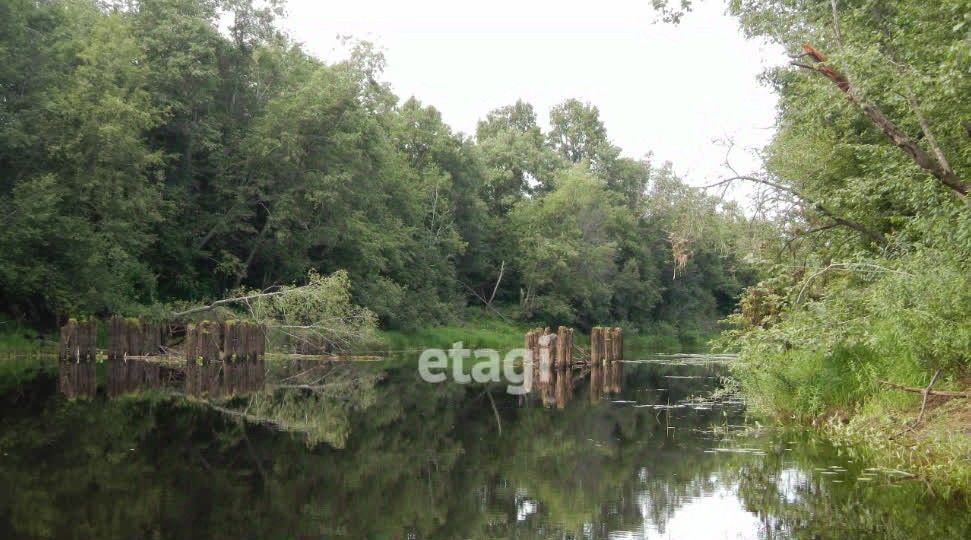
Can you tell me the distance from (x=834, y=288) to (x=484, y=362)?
82.1 ft

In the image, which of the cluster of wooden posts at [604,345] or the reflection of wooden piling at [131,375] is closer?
the reflection of wooden piling at [131,375]

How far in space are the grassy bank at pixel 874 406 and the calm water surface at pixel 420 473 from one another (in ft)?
1.37

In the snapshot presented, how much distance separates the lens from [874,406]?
12.9 metres

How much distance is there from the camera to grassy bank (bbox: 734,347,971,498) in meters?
9.95

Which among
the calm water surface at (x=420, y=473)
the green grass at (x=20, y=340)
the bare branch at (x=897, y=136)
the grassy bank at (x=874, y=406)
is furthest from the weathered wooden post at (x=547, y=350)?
the bare branch at (x=897, y=136)

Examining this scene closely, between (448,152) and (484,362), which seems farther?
(448,152)

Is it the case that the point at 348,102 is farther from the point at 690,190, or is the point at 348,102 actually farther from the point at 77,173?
the point at 690,190

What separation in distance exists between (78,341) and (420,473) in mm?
20606

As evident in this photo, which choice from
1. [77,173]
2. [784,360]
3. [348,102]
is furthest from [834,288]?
[348,102]

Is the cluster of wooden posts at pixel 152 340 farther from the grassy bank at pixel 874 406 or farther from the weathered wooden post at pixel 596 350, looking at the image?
the grassy bank at pixel 874 406

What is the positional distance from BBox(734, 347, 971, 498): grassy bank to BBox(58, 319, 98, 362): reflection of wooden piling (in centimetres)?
1952

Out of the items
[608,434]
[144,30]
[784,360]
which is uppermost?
[144,30]

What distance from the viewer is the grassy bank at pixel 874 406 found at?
9945 mm

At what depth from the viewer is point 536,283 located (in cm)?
5859
